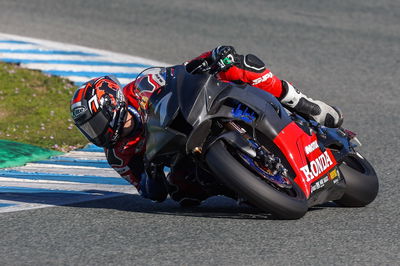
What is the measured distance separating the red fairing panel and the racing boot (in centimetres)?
35

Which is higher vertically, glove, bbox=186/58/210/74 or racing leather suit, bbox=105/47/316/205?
glove, bbox=186/58/210/74

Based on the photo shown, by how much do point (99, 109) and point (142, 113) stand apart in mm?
287

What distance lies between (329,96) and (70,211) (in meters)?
4.94

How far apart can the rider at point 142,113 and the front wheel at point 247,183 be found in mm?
546

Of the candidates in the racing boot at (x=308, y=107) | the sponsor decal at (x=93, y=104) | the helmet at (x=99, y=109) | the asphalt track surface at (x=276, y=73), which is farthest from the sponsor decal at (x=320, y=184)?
the sponsor decal at (x=93, y=104)

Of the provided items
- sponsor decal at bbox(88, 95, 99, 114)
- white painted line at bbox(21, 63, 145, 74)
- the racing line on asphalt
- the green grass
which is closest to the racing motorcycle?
sponsor decal at bbox(88, 95, 99, 114)

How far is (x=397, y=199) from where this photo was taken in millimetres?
6191

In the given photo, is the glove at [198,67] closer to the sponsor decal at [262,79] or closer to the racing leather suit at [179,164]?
the racing leather suit at [179,164]

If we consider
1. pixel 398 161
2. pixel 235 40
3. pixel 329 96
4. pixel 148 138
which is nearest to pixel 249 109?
pixel 148 138

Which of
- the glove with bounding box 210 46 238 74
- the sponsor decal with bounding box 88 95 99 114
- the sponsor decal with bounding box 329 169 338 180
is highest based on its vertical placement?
the glove with bounding box 210 46 238 74

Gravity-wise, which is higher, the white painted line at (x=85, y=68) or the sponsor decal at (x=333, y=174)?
the sponsor decal at (x=333, y=174)

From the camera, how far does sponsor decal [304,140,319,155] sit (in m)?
5.65

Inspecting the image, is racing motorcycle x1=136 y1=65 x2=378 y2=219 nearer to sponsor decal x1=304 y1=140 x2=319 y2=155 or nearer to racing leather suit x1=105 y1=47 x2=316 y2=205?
sponsor decal x1=304 y1=140 x2=319 y2=155

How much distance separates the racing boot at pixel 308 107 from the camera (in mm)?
6031
